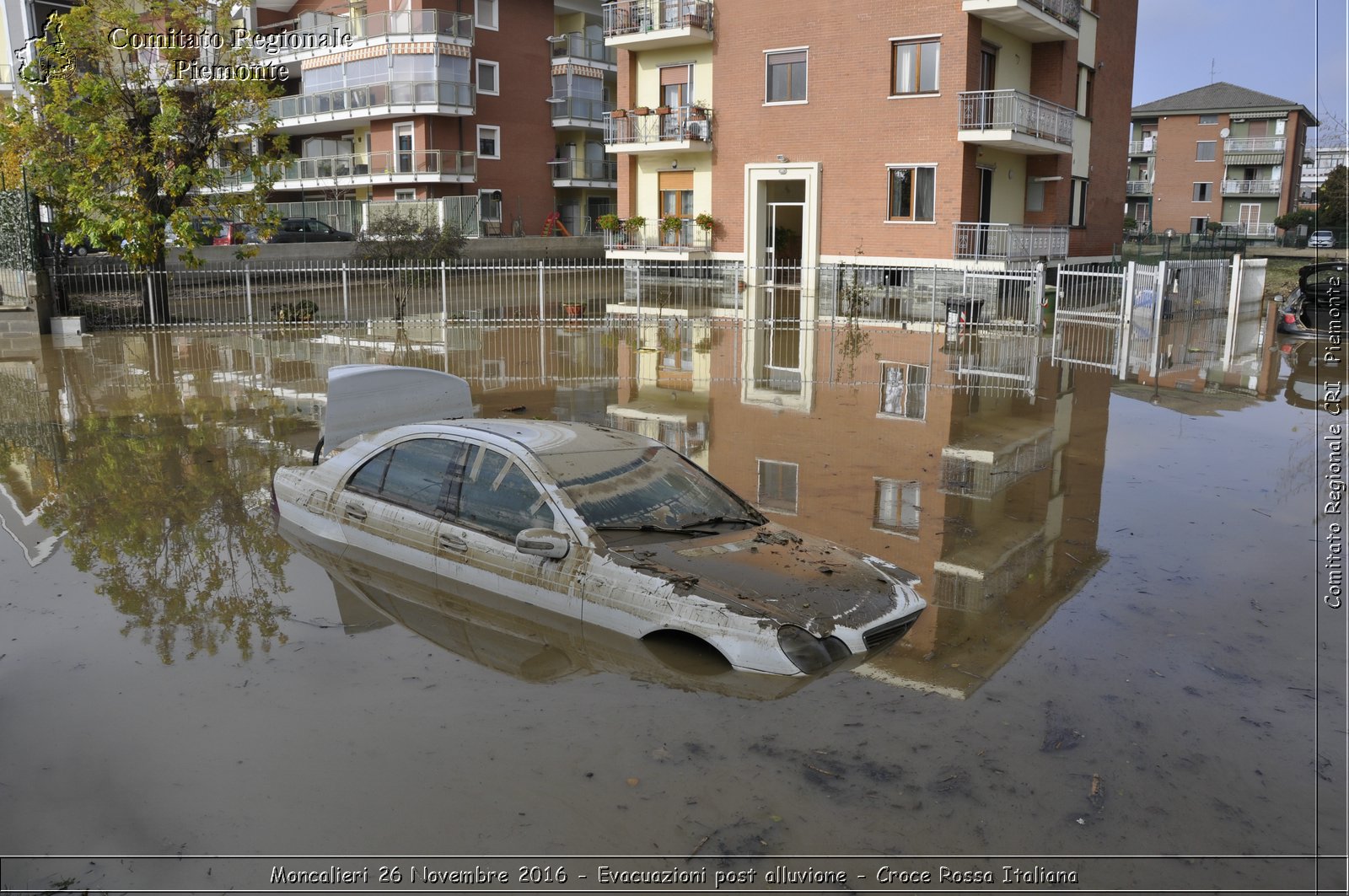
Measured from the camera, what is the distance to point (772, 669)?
601 centimetres

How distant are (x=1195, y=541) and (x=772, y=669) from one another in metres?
4.67

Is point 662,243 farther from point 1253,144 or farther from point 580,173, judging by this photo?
point 1253,144

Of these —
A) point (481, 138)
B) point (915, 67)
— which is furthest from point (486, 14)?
point (915, 67)

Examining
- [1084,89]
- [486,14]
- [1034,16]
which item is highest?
[486,14]

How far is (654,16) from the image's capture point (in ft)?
113

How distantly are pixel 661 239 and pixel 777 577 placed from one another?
30.8 m

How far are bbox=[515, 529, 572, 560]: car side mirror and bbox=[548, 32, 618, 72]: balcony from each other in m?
44.0

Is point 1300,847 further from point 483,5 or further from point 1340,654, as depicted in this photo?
point 483,5

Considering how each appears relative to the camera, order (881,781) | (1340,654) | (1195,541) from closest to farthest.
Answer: (881,781) < (1340,654) < (1195,541)

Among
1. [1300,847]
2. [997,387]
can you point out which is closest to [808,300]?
[997,387]

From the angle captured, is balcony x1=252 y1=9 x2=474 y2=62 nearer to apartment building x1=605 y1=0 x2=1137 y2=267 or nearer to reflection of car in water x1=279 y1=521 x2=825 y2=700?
apartment building x1=605 y1=0 x2=1137 y2=267

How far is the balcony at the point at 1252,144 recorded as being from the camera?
66.0 m

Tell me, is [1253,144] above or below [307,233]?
above

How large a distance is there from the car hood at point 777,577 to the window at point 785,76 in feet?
91.9
